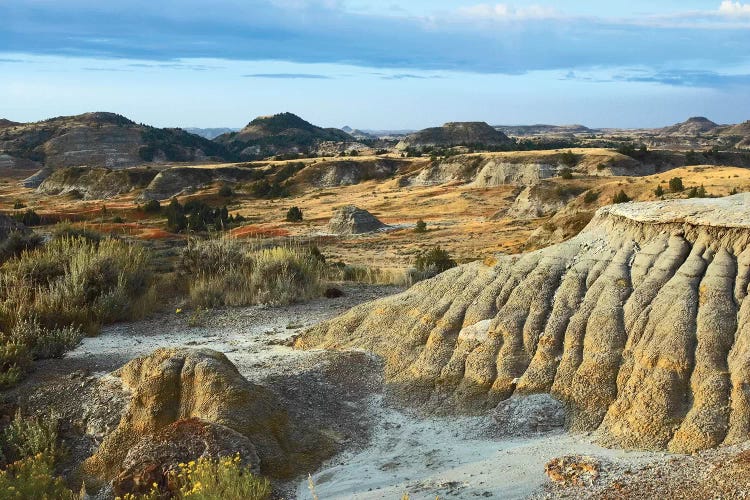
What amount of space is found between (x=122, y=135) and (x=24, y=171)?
16.1 meters

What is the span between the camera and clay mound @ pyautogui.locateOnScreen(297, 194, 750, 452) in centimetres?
632

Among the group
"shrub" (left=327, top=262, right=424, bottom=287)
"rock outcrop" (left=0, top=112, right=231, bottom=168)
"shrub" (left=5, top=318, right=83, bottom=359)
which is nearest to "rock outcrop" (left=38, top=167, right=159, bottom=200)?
"rock outcrop" (left=0, top=112, right=231, bottom=168)

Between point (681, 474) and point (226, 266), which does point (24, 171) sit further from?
point (681, 474)

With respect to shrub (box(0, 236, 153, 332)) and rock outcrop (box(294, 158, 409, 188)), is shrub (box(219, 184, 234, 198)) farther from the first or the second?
shrub (box(0, 236, 153, 332))

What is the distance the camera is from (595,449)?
6.13m

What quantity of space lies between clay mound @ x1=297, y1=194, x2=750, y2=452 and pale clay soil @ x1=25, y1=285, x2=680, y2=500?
35 cm

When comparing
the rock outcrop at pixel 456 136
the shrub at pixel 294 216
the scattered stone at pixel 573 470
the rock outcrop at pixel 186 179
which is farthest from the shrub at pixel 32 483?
the rock outcrop at pixel 456 136

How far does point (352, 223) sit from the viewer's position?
112ft

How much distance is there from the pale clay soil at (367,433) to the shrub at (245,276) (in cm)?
193

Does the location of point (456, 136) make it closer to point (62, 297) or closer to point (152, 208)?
point (152, 208)

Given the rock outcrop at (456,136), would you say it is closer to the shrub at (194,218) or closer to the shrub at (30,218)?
Result: the shrub at (194,218)

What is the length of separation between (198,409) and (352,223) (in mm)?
27768

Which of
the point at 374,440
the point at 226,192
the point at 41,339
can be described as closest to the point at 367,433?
the point at 374,440

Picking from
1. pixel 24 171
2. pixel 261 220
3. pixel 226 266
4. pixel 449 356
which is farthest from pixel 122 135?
pixel 449 356
